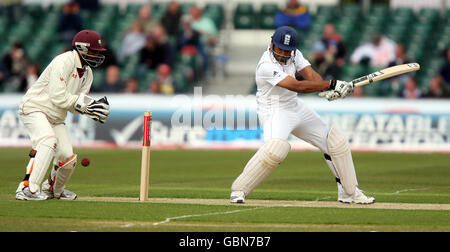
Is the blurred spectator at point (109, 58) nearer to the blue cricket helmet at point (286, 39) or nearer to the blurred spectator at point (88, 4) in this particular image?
the blurred spectator at point (88, 4)

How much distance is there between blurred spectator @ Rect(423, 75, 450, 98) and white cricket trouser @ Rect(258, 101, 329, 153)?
11265 mm

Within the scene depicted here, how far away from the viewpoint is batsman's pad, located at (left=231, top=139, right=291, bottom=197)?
10812 millimetres

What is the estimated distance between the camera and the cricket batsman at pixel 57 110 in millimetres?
10898

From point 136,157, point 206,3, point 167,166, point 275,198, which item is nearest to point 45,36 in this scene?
point 206,3

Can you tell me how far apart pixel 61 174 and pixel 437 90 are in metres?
13.0

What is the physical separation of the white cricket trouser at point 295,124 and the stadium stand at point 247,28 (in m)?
11.7

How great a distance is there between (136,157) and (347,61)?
6944mm

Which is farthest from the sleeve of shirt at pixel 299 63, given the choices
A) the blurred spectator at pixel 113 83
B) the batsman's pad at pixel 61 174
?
the blurred spectator at pixel 113 83

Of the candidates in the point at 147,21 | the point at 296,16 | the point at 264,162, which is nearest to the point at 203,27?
the point at 147,21

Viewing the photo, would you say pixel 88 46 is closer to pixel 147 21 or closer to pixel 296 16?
pixel 296 16

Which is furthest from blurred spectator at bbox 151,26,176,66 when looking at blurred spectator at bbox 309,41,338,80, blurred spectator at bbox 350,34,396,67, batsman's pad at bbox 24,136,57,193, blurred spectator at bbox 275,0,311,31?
batsman's pad at bbox 24,136,57,193

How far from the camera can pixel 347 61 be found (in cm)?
2364
